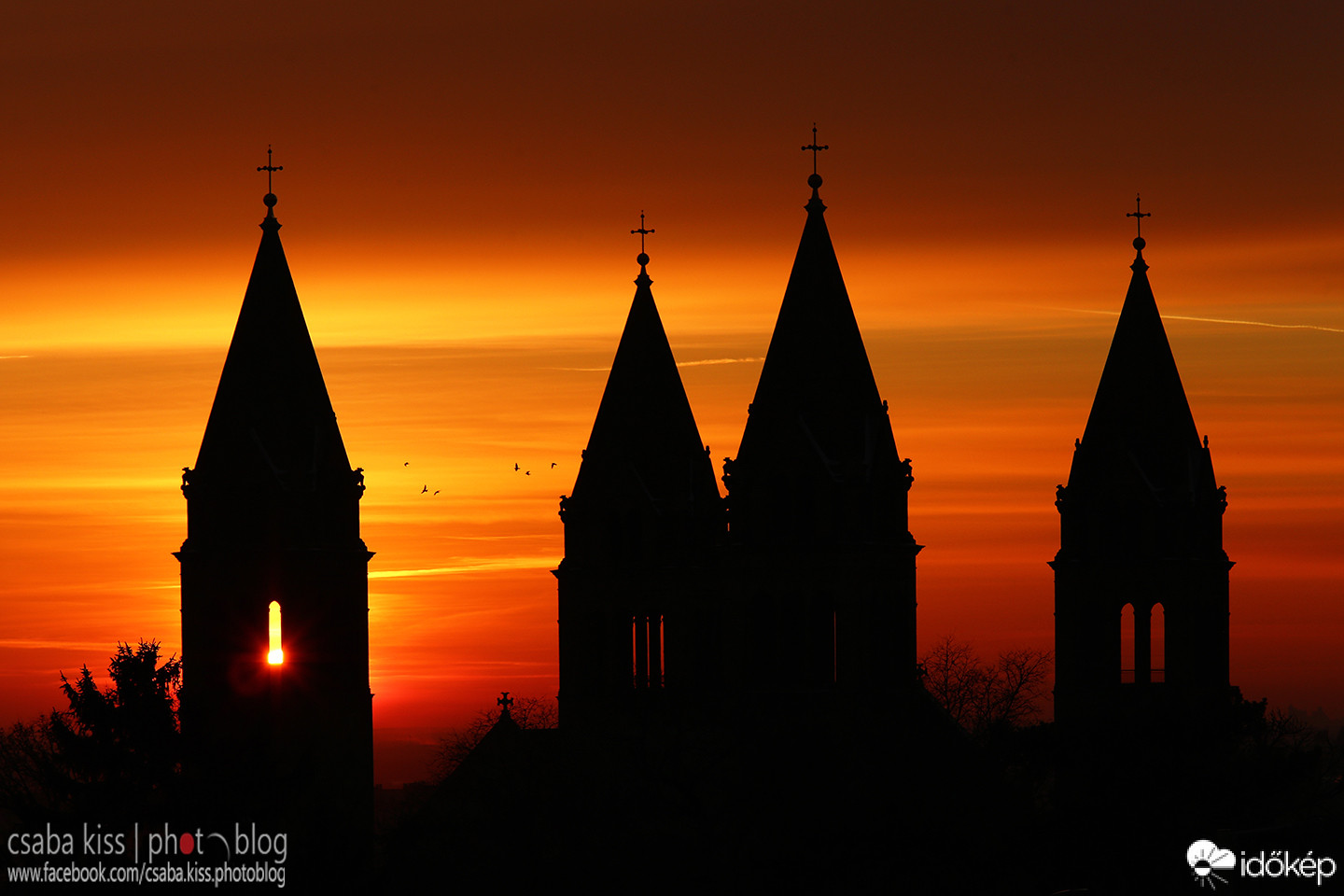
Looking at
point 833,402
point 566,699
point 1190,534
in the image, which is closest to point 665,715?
point 566,699

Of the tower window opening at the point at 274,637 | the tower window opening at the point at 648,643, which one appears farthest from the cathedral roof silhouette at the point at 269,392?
the tower window opening at the point at 648,643

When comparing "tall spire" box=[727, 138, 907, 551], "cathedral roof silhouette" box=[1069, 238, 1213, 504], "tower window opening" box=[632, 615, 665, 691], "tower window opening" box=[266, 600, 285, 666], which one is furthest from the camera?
"tower window opening" box=[632, 615, 665, 691]

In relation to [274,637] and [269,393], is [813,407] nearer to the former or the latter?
[269,393]

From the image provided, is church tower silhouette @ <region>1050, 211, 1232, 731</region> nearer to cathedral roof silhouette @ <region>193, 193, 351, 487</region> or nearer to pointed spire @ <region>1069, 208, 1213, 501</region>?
pointed spire @ <region>1069, 208, 1213, 501</region>

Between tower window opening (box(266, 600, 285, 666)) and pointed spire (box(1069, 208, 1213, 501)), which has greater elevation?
pointed spire (box(1069, 208, 1213, 501))

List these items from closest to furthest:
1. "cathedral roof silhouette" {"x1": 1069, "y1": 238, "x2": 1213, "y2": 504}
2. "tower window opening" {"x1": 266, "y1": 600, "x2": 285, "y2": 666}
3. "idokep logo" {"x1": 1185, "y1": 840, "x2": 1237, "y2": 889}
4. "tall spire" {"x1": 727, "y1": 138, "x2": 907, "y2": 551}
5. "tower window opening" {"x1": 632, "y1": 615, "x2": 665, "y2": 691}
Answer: "idokep logo" {"x1": 1185, "y1": 840, "x2": 1237, "y2": 889}
"tall spire" {"x1": 727, "y1": 138, "x2": 907, "y2": 551}
"tower window opening" {"x1": 266, "y1": 600, "x2": 285, "y2": 666}
"cathedral roof silhouette" {"x1": 1069, "y1": 238, "x2": 1213, "y2": 504}
"tower window opening" {"x1": 632, "y1": 615, "x2": 665, "y2": 691}

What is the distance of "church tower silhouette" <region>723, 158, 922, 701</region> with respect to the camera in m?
76.4

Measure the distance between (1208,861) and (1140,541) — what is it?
15865mm

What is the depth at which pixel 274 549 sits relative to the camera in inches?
3049

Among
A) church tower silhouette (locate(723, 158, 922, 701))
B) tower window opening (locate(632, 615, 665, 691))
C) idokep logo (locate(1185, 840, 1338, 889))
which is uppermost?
church tower silhouette (locate(723, 158, 922, 701))

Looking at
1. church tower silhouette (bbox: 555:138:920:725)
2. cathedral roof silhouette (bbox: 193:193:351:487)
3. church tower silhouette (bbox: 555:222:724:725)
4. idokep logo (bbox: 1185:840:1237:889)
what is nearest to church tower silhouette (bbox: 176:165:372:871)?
cathedral roof silhouette (bbox: 193:193:351:487)

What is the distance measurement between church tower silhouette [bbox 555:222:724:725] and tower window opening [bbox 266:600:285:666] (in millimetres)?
8132

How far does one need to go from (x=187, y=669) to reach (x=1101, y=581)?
2415 centimetres

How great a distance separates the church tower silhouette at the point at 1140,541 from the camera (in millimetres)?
79562
